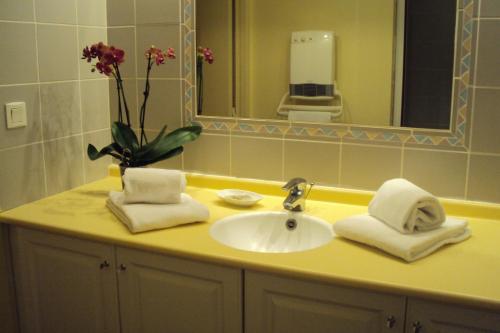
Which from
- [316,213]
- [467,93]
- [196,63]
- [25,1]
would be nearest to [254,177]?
[316,213]

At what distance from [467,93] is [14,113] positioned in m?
1.44

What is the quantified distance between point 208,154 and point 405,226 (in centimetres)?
86

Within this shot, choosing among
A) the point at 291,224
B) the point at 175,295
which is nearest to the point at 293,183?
the point at 291,224

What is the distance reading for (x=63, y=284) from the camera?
1.78 m

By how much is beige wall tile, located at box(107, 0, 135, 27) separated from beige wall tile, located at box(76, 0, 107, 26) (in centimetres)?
2

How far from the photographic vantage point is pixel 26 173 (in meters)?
1.89

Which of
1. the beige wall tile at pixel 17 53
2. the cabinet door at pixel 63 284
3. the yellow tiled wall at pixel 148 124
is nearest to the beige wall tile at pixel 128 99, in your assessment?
the yellow tiled wall at pixel 148 124

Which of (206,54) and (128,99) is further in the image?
(128,99)

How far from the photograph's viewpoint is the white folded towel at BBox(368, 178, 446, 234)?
4.91 ft

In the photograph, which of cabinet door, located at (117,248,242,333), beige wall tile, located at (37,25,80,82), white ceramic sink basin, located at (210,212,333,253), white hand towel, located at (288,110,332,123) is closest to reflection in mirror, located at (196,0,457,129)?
white hand towel, located at (288,110,332,123)

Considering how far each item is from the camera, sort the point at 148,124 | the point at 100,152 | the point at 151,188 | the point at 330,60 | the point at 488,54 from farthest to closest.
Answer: the point at 148,124
the point at 100,152
the point at 330,60
the point at 151,188
the point at 488,54

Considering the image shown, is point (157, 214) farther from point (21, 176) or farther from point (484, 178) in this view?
point (484, 178)

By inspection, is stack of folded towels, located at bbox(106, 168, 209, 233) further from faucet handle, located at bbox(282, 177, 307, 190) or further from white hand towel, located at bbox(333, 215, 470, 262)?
white hand towel, located at bbox(333, 215, 470, 262)

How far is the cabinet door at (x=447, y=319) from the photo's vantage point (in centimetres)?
126
